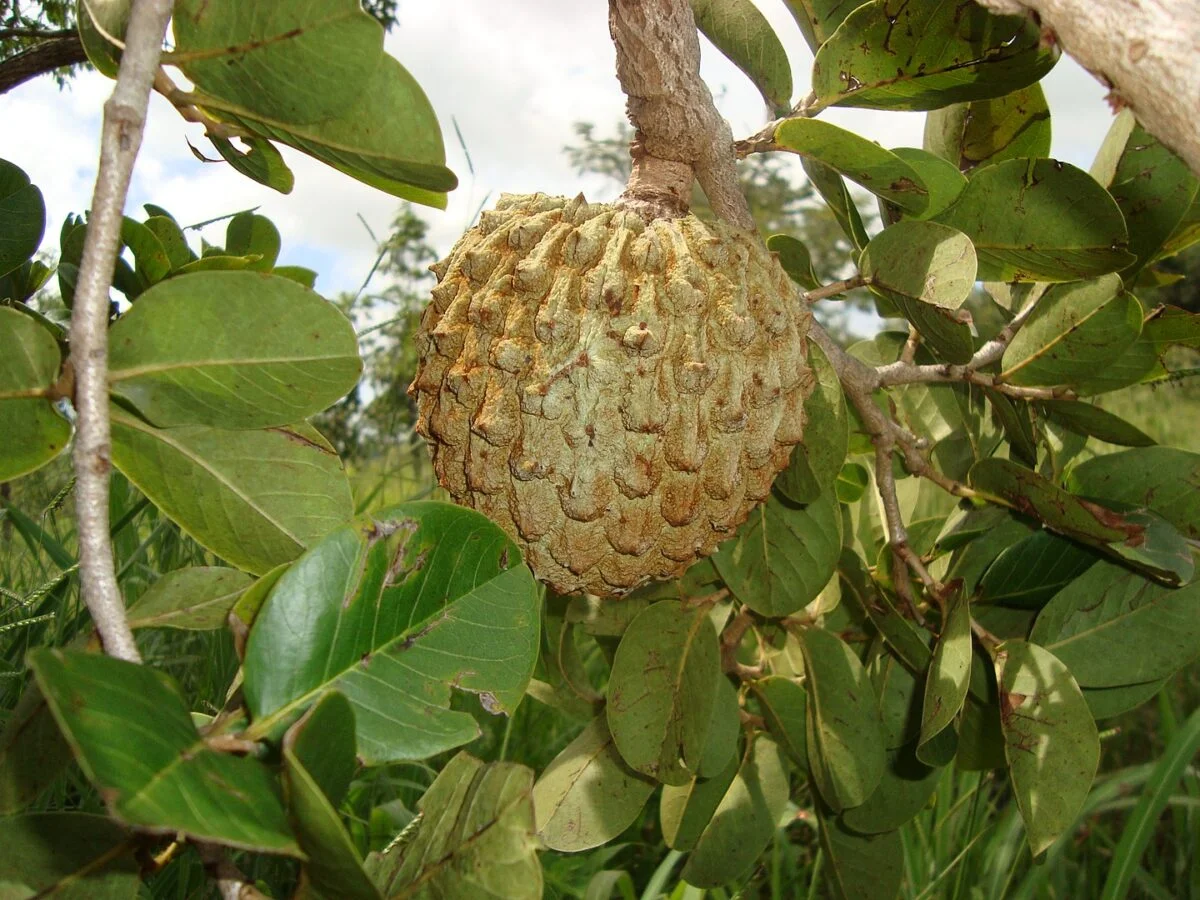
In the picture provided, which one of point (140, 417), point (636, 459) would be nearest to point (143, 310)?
point (140, 417)

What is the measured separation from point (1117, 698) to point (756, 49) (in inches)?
34.2

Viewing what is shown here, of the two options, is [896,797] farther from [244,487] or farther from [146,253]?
[146,253]

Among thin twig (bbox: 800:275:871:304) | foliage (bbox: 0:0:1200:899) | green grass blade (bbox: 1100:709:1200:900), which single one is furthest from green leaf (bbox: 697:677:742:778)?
green grass blade (bbox: 1100:709:1200:900)

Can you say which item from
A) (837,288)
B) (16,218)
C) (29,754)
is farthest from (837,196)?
(29,754)

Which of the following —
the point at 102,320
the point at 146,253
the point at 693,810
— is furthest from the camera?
the point at 693,810

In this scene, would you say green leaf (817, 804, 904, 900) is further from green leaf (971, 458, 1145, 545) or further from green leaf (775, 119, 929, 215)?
green leaf (775, 119, 929, 215)

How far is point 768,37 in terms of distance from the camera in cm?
113

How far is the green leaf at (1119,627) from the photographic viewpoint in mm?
1124

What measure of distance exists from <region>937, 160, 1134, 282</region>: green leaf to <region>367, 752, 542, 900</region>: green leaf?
0.78m

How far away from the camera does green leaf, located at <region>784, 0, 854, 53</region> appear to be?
3.66 feet

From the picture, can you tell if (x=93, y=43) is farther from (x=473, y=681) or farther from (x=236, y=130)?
(x=473, y=681)

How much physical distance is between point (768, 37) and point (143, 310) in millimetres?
791

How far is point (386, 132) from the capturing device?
2.11 ft

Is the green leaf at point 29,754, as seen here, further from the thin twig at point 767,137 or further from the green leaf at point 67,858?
the thin twig at point 767,137
